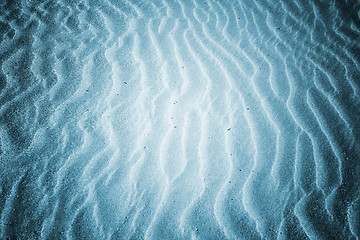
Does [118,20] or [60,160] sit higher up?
[118,20]

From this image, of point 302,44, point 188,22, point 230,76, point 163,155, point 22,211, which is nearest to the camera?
point 22,211

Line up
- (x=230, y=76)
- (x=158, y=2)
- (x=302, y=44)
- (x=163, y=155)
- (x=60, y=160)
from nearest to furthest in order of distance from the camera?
(x=60, y=160) < (x=163, y=155) < (x=230, y=76) < (x=302, y=44) < (x=158, y=2)

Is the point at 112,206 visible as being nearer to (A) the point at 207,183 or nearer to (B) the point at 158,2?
(A) the point at 207,183

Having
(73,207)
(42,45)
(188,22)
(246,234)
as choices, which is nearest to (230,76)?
(188,22)

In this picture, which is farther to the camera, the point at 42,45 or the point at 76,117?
the point at 42,45

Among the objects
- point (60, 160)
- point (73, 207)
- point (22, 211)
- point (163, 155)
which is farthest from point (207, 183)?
point (22, 211)

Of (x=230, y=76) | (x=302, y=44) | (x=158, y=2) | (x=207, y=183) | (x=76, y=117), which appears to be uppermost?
(x=158, y=2)
